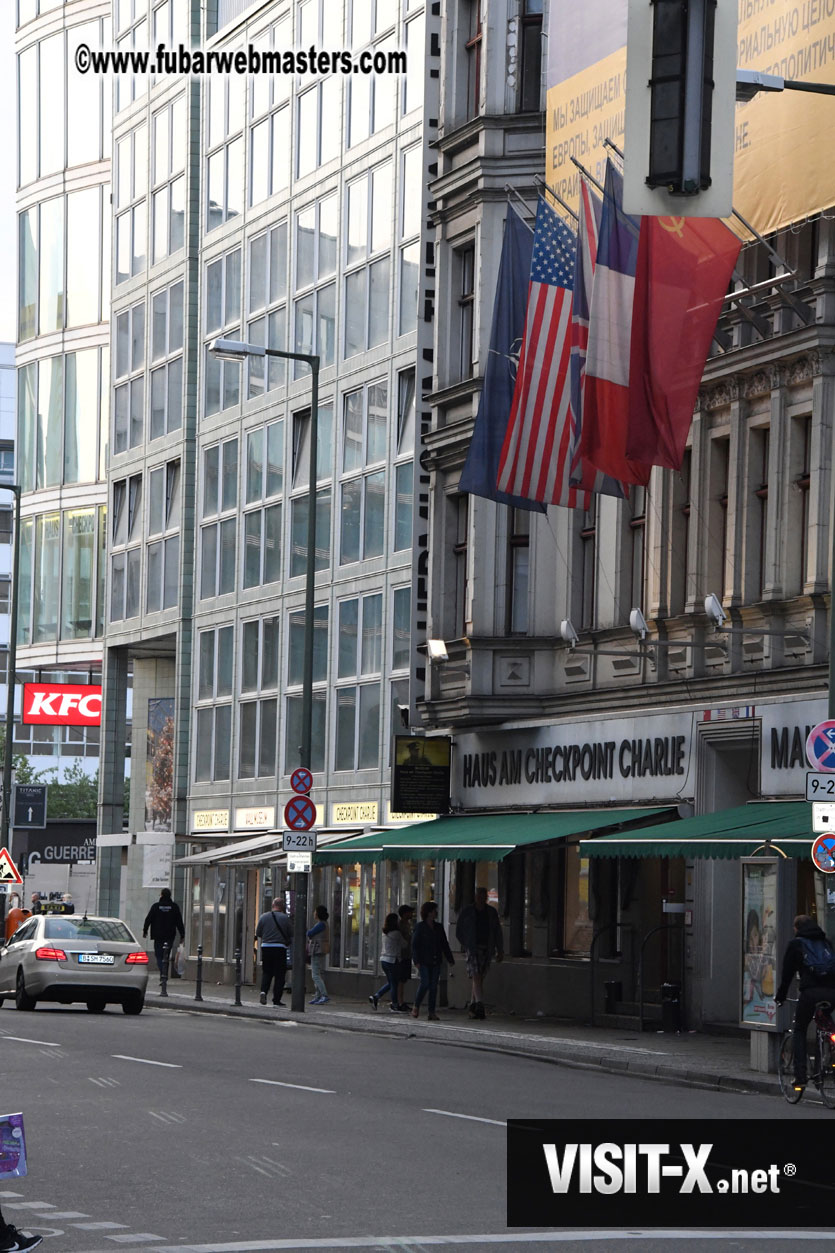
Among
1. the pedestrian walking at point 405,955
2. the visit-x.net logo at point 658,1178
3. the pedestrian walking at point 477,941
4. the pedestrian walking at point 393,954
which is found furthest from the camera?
the pedestrian walking at point 405,955

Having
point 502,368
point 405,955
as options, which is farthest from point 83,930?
point 502,368

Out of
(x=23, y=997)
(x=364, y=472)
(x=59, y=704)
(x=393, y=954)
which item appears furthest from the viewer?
(x=59, y=704)

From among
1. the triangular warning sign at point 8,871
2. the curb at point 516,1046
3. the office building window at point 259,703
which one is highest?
the office building window at point 259,703

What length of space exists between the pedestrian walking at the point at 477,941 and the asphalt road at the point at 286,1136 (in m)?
7.21

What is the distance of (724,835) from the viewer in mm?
25844

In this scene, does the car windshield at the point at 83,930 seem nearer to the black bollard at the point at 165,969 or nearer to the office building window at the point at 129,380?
the black bollard at the point at 165,969

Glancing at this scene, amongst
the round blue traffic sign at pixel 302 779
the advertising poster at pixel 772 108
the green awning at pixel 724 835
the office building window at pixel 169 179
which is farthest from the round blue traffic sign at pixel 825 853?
the office building window at pixel 169 179

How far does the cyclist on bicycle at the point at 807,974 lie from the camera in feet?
66.3

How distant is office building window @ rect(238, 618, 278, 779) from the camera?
48.2 meters

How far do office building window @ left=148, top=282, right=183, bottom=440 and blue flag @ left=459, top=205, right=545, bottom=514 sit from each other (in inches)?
898

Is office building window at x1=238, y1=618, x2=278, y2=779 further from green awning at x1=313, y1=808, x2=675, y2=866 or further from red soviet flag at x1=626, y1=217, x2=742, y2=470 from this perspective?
red soviet flag at x1=626, y1=217, x2=742, y2=470

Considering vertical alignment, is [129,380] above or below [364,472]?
above

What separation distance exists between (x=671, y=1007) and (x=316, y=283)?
20697mm

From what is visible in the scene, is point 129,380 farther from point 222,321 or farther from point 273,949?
point 273,949
